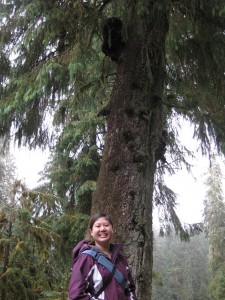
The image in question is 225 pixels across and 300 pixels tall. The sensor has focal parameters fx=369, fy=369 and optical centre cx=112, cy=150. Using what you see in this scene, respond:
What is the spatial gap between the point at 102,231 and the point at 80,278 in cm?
45

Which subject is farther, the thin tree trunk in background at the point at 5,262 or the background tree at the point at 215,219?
the background tree at the point at 215,219

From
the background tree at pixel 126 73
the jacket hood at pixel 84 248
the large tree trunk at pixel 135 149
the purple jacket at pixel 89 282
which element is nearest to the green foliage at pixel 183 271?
the background tree at pixel 126 73

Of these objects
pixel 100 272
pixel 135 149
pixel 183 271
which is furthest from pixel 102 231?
pixel 183 271

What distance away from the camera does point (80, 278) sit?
2.42 meters

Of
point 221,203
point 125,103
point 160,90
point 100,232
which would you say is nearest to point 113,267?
point 100,232

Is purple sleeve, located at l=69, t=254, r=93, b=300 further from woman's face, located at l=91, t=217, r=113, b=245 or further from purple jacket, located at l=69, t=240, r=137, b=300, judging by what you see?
woman's face, located at l=91, t=217, r=113, b=245

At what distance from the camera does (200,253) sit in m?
49.2

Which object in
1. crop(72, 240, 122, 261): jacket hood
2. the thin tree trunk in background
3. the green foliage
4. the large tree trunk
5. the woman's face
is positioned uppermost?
the large tree trunk

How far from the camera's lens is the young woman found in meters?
2.42

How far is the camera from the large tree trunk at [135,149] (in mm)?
3666

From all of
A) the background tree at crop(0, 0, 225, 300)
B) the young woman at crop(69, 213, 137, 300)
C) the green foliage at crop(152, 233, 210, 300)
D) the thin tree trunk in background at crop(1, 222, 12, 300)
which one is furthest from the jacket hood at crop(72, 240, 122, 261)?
the green foliage at crop(152, 233, 210, 300)

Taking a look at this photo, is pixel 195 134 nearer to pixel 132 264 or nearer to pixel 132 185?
pixel 132 185

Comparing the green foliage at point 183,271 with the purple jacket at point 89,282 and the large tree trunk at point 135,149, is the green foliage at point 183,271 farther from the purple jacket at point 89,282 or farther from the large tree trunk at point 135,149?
the purple jacket at point 89,282

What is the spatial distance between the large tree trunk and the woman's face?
2.77 feet
